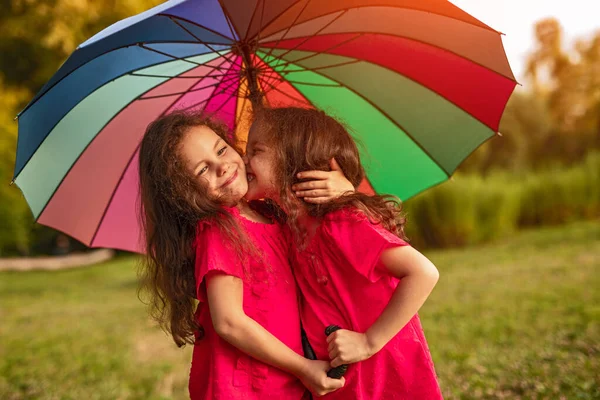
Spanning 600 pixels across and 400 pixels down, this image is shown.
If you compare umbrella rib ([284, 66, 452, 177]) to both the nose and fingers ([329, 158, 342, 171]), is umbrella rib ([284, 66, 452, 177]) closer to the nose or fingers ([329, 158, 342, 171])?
fingers ([329, 158, 342, 171])

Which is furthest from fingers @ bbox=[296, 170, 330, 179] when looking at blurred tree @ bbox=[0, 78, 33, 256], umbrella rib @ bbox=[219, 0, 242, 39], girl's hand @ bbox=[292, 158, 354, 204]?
blurred tree @ bbox=[0, 78, 33, 256]

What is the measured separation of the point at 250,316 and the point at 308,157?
531 millimetres

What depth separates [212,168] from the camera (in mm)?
1889

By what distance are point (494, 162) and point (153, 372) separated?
17857 millimetres

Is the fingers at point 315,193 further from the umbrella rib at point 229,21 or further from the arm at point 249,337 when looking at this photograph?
the umbrella rib at point 229,21

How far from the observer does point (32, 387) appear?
4.34 metres

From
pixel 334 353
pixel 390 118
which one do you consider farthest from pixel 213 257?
pixel 390 118

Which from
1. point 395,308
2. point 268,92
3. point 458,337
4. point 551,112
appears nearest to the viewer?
point 395,308

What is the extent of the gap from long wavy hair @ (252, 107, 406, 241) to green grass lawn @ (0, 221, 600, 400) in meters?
2.07

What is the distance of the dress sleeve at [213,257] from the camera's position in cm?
174

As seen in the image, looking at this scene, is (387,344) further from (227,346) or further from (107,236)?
(107,236)

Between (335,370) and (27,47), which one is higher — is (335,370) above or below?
below

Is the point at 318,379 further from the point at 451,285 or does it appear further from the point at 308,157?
the point at 451,285

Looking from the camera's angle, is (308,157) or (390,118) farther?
(390,118)
